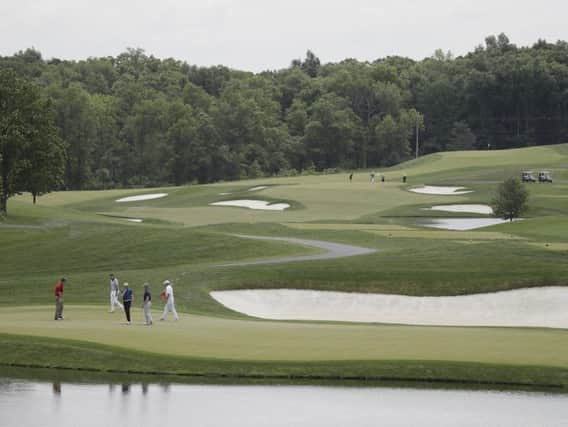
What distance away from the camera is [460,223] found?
99.2 metres

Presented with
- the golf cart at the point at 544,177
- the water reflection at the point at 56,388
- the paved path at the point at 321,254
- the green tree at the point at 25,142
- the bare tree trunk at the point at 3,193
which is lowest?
the water reflection at the point at 56,388

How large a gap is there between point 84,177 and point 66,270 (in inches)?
4682

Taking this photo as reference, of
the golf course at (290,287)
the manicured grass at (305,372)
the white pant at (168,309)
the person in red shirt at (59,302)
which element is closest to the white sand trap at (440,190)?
the golf course at (290,287)

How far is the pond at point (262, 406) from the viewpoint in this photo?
3069 centimetres

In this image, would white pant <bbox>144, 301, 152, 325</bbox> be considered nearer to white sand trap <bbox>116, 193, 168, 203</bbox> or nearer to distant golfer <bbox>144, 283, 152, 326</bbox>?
distant golfer <bbox>144, 283, 152, 326</bbox>

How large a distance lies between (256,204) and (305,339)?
3093 inches

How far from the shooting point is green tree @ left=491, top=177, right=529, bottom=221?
99.1 meters

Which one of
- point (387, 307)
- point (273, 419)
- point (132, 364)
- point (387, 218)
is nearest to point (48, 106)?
point (387, 218)

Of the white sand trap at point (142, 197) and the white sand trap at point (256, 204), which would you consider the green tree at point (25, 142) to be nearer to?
the white sand trap at point (256, 204)

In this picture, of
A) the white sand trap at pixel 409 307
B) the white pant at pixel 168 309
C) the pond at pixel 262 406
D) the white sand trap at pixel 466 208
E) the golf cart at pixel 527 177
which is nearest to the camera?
the pond at pixel 262 406

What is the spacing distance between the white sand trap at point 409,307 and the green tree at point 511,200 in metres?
47.1

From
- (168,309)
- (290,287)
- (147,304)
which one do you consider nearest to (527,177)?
(290,287)

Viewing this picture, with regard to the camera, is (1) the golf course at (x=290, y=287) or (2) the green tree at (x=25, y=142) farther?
(2) the green tree at (x=25, y=142)

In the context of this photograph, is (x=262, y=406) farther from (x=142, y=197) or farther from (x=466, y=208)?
(x=142, y=197)
